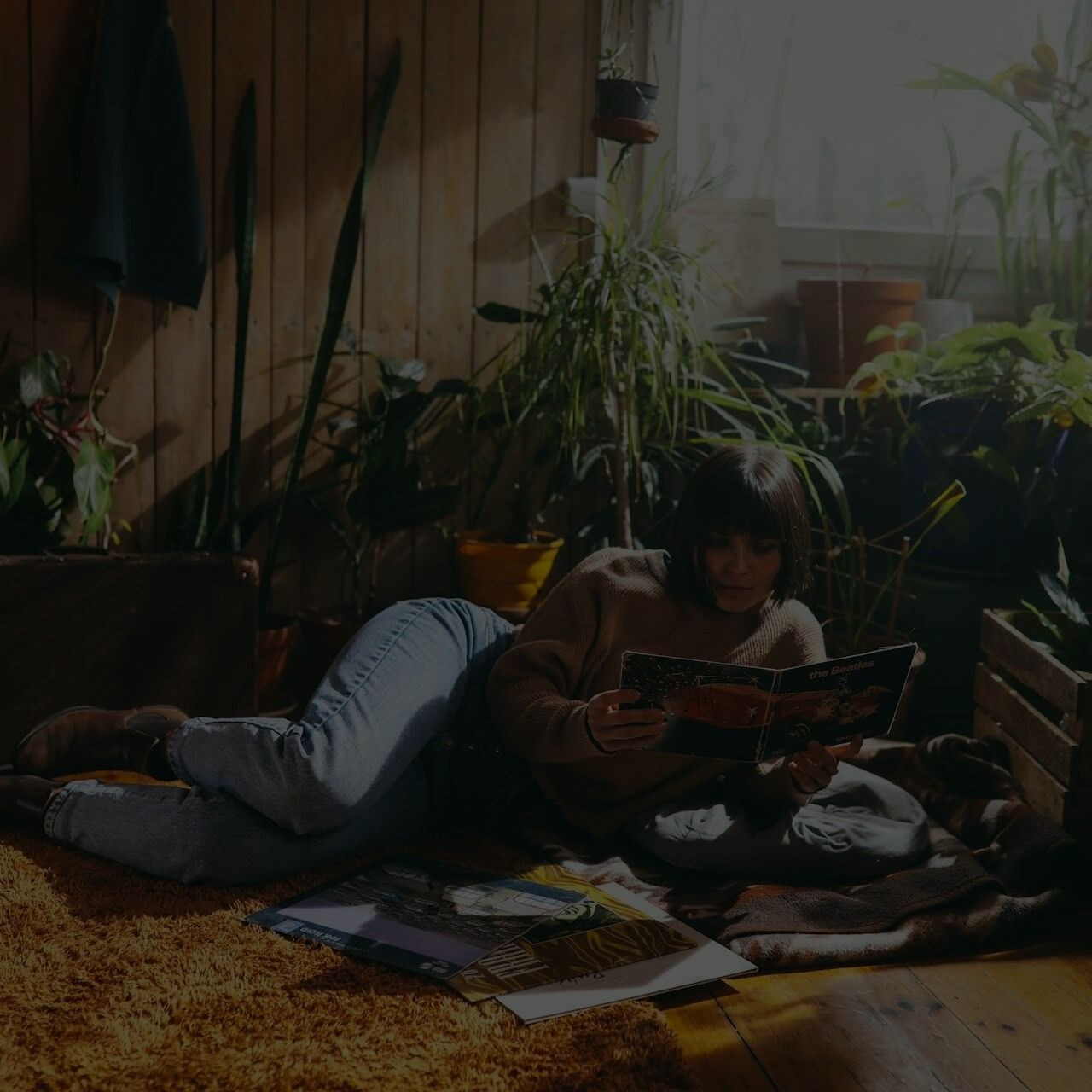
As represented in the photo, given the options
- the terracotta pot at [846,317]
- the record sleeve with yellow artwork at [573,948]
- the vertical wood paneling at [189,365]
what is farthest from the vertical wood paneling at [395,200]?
the record sleeve with yellow artwork at [573,948]

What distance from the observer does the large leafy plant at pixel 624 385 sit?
2.66 metres

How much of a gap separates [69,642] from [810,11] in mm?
2415

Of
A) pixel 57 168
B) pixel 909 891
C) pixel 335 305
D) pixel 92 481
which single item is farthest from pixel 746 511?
pixel 57 168

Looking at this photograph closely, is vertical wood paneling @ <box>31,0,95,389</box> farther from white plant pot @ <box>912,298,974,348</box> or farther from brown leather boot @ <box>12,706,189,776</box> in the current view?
white plant pot @ <box>912,298,974,348</box>

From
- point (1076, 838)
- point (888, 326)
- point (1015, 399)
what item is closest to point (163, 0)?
point (888, 326)

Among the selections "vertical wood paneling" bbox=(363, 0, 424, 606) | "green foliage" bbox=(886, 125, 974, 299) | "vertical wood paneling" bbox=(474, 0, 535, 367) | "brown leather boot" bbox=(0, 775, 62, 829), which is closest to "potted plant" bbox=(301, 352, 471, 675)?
"vertical wood paneling" bbox=(363, 0, 424, 606)

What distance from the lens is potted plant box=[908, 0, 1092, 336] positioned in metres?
3.11

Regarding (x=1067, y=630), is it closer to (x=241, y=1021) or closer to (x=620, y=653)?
(x=620, y=653)

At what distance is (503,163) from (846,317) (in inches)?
38.8

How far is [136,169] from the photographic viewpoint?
2943 mm

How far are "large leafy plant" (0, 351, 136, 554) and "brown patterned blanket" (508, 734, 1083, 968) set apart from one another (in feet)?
4.16

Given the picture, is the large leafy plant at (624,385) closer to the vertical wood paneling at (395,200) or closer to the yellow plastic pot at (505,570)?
the yellow plastic pot at (505,570)

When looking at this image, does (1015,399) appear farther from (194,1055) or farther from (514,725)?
(194,1055)

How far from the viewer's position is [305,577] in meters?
3.27
